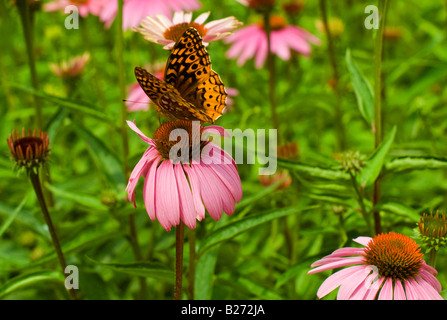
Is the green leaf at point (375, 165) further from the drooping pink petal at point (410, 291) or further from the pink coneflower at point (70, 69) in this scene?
the pink coneflower at point (70, 69)

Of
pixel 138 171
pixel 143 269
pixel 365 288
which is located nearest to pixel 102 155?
pixel 143 269

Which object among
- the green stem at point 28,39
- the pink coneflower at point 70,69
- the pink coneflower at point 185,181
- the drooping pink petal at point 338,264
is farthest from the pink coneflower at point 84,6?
the drooping pink petal at point 338,264

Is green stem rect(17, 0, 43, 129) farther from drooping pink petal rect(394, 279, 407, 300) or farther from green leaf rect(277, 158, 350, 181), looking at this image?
drooping pink petal rect(394, 279, 407, 300)

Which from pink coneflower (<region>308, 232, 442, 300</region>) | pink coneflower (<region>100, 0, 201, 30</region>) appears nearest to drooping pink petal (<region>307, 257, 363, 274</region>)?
pink coneflower (<region>308, 232, 442, 300</region>)

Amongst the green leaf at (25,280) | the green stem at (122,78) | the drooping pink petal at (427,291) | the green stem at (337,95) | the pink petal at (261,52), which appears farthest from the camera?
the pink petal at (261,52)

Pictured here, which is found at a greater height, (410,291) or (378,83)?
(378,83)

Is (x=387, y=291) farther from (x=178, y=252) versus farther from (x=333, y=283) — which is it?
(x=178, y=252)
